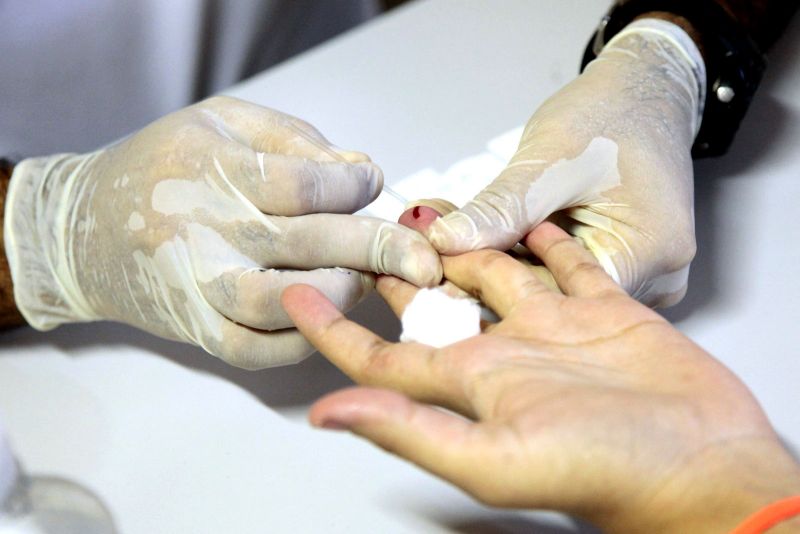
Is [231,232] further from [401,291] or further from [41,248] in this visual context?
[41,248]

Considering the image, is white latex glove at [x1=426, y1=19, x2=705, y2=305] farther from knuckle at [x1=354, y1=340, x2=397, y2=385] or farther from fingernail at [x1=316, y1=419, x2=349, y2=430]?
fingernail at [x1=316, y1=419, x2=349, y2=430]

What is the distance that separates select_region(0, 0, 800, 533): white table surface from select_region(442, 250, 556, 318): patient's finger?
0.56ft

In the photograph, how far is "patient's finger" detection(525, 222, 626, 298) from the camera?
0.75m

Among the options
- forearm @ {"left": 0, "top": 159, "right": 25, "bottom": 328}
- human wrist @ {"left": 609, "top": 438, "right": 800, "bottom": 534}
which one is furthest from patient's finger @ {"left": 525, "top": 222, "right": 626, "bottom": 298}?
forearm @ {"left": 0, "top": 159, "right": 25, "bottom": 328}

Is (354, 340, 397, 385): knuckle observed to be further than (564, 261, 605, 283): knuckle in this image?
No

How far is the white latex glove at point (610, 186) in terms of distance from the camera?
32.3 inches

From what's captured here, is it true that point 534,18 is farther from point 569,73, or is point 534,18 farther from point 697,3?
point 697,3

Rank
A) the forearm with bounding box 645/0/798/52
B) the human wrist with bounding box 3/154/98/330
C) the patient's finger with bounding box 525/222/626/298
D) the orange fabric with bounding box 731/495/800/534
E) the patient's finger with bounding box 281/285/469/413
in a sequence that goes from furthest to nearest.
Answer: the forearm with bounding box 645/0/798/52, the human wrist with bounding box 3/154/98/330, the patient's finger with bounding box 525/222/626/298, the patient's finger with bounding box 281/285/469/413, the orange fabric with bounding box 731/495/800/534

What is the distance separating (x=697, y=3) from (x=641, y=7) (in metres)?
0.07

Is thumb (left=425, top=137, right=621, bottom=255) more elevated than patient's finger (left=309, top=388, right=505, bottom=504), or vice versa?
thumb (left=425, top=137, right=621, bottom=255)

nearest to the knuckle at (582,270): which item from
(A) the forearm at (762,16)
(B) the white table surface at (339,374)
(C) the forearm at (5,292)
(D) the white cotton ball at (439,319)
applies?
(D) the white cotton ball at (439,319)

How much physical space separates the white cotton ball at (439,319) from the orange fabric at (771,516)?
0.97 ft

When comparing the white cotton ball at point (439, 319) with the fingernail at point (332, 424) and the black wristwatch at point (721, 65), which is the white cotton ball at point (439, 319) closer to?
the fingernail at point (332, 424)

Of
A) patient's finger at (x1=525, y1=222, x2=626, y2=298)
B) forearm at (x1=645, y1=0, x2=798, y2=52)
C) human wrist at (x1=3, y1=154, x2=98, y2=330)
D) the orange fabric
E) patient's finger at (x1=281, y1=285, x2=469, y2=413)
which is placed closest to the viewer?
the orange fabric
